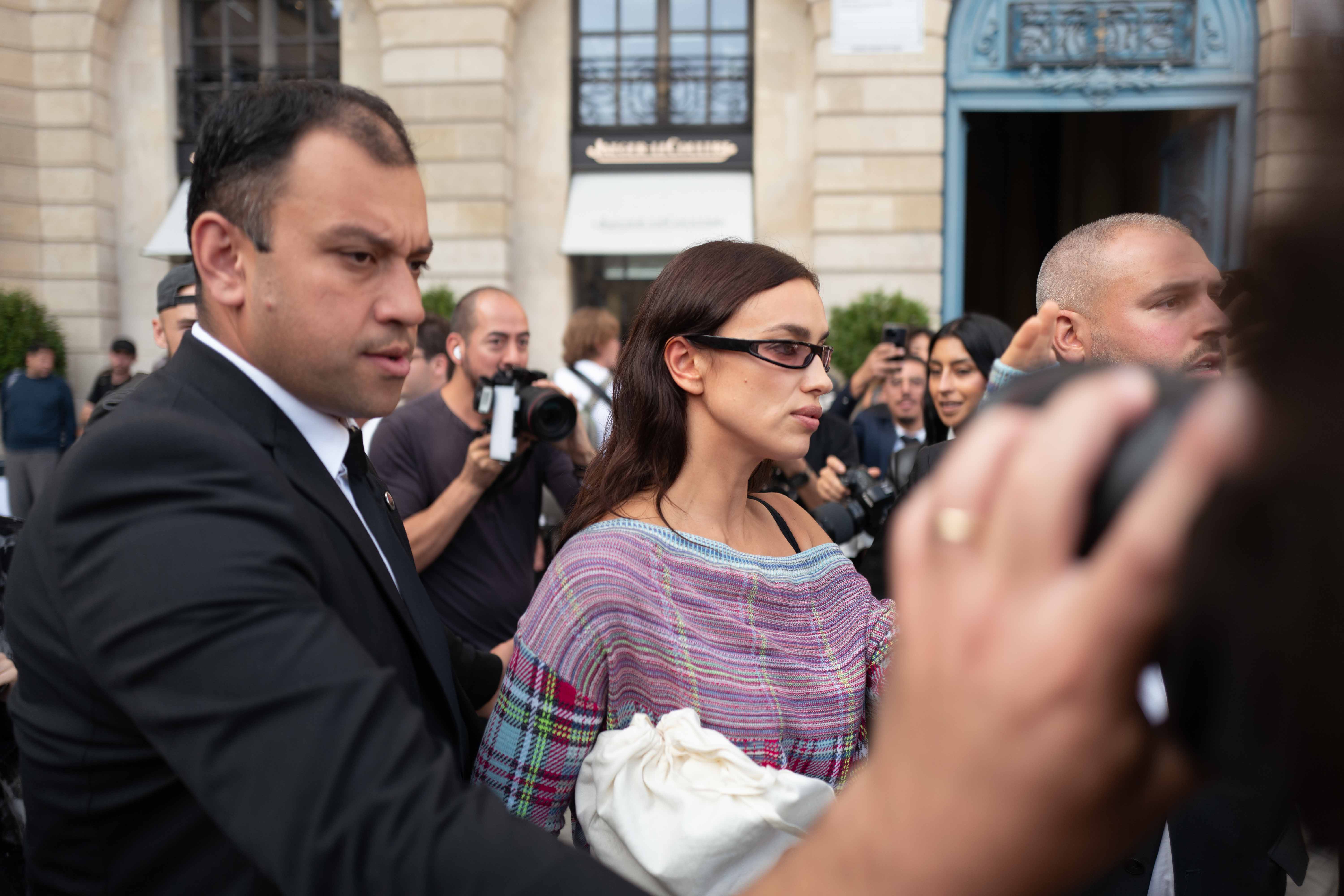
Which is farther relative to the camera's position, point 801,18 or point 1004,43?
point 801,18

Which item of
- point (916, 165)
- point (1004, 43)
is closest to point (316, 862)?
point (916, 165)

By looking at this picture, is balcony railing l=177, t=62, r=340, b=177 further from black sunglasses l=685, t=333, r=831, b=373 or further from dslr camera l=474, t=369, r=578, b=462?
black sunglasses l=685, t=333, r=831, b=373

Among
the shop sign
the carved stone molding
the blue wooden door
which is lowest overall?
the blue wooden door

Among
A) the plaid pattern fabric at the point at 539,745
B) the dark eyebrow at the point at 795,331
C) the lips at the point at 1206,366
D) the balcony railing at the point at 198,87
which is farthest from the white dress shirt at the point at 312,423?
the balcony railing at the point at 198,87

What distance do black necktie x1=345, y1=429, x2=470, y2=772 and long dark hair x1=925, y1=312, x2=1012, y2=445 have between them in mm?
2951

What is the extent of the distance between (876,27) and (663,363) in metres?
10.5

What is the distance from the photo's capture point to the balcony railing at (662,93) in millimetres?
12250

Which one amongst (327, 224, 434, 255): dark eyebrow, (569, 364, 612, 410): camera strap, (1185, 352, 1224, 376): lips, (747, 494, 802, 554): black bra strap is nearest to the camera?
(327, 224, 434, 255): dark eyebrow

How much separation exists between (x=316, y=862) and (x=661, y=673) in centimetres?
96

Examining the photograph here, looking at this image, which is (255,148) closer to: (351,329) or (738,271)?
(351,329)

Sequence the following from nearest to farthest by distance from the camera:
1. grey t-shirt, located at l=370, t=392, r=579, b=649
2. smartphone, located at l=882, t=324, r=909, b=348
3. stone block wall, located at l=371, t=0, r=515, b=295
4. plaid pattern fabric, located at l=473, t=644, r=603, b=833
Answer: plaid pattern fabric, located at l=473, t=644, r=603, b=833, grey t-shirt, located at l=370, t=392, r=579, b=649, smartphone, located at l=882, t=324, r=909, b=348, stone block wall, located at l=371, t=0, r=515, b=295

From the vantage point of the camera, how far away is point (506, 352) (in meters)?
4.21

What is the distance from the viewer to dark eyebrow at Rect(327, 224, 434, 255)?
1.22m

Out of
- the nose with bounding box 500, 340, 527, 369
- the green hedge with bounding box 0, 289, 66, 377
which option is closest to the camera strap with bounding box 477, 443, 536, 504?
the nose with bounding box 500, 340, 527, 369
